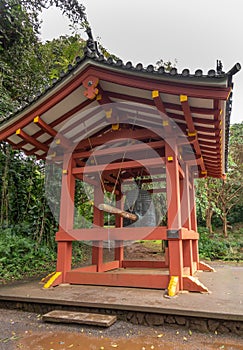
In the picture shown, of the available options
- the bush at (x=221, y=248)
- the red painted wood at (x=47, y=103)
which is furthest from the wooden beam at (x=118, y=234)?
the bush at (x=221, y=248)

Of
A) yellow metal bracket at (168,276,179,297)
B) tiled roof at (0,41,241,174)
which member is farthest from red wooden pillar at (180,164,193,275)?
tiled roof at (0,41,241,174)

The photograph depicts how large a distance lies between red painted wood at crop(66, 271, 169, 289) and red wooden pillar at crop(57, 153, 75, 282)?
176 millimetres

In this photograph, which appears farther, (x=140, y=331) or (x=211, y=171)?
(x=211, y=171)

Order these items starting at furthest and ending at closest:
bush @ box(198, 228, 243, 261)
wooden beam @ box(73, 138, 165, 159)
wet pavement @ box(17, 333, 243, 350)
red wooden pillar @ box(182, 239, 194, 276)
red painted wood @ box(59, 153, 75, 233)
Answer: bush @ box(198, 228, 243, 261) < red wooden pillar @ box(182, 239, 194, 276) < red painted wood @ box(59, 153, 75, 233) < wooden beam @ box(73, 138, 165, 159) < wet pavement @ box(17, 333, 243, 350)

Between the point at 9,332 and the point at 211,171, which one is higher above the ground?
the point at 211,171

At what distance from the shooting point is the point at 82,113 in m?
3.82

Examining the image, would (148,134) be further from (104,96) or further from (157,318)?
(157,318)

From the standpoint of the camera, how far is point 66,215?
12.6 feet

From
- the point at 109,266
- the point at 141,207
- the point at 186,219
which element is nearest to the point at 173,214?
the point at 141,207

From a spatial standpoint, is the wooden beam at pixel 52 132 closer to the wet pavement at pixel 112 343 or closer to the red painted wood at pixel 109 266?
the red painted wood at pixel 109 266

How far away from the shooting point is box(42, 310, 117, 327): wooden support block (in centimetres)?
235

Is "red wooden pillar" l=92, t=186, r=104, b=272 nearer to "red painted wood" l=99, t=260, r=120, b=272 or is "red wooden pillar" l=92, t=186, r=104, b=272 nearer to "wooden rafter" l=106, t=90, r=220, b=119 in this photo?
"red painted wood" l=99, t=260, r=120, b=272

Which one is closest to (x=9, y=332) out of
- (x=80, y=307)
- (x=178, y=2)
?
(x=80, y=307)

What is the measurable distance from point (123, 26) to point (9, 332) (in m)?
10.8
